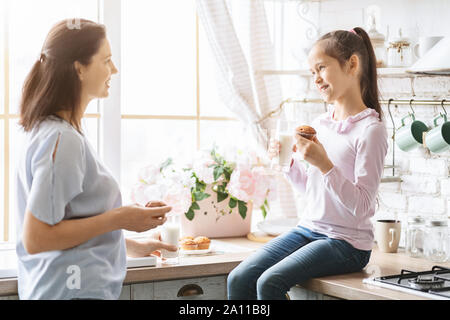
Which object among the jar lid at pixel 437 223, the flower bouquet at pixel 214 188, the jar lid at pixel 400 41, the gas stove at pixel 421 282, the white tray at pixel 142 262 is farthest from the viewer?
the flower bouquet at pixel 214 188

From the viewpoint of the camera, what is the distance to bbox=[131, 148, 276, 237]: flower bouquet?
8.74ft

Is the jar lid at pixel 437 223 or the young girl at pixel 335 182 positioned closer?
the young girl at pixel 335 182

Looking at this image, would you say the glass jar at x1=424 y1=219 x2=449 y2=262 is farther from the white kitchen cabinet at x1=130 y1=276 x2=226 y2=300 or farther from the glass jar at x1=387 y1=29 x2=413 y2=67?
the white kitchen cabinet at x1=130 y1=276 x2=226 y2=300

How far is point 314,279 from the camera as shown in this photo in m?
2.07

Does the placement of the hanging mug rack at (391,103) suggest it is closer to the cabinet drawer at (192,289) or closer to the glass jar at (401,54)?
the glass jar at (401,54)

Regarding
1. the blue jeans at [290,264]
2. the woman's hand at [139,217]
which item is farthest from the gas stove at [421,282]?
the woman's hand at [139,217]

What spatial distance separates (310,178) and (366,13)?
0.87m

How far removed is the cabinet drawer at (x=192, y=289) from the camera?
7.23 ft

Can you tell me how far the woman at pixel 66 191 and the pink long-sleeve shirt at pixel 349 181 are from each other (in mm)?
598

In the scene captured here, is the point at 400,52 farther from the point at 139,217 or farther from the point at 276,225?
the point at 139,217

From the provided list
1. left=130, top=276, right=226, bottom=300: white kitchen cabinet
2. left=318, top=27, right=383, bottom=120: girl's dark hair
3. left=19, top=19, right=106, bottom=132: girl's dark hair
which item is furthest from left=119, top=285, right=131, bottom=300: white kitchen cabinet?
left=318, top=27, right=383, bottom=120: girl's dark hair

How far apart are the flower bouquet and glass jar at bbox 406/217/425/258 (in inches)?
23.7

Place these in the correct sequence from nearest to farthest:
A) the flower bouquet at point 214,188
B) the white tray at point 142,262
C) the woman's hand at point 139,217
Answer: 1. the woman's hand at point 139,217
2. the white tray at point 142,262
3. the flower bouquet at point 214,188
